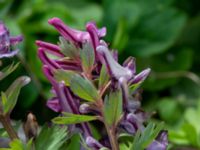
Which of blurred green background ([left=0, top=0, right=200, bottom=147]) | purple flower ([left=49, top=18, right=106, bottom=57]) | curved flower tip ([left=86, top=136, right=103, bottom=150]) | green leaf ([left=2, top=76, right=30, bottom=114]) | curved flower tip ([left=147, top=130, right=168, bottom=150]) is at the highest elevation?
purple flower ([left=49, top=18, right=106, bottom=57])

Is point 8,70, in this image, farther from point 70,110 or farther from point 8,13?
point 8,13

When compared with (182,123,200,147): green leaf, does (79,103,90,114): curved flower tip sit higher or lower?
higher

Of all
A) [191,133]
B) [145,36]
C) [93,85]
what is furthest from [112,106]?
[145,36]

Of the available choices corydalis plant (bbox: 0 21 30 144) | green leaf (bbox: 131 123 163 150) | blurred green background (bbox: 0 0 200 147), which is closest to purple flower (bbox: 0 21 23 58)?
corydalis plant (bbox: 0 21 30 144)

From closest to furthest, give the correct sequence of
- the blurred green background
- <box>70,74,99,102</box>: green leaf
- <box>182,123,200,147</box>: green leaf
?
<box>70,74,99,102</box>: green leaf < <box>182,123,200,147</box>: green leaf < the blurred green background

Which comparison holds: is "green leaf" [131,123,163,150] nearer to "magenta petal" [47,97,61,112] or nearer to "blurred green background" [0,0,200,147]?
"magenta petal" [47,97,61,112]

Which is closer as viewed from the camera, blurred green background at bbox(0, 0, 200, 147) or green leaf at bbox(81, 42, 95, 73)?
green leaf at bbox(81, 42, 95, 73)

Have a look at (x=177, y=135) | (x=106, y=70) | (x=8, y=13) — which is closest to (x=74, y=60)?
(x=106, y=70)

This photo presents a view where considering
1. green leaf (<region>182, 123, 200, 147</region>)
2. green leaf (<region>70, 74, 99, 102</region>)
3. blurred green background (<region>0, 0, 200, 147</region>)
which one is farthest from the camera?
blurred green background (<region>0, 0, 200, 147</region>)
